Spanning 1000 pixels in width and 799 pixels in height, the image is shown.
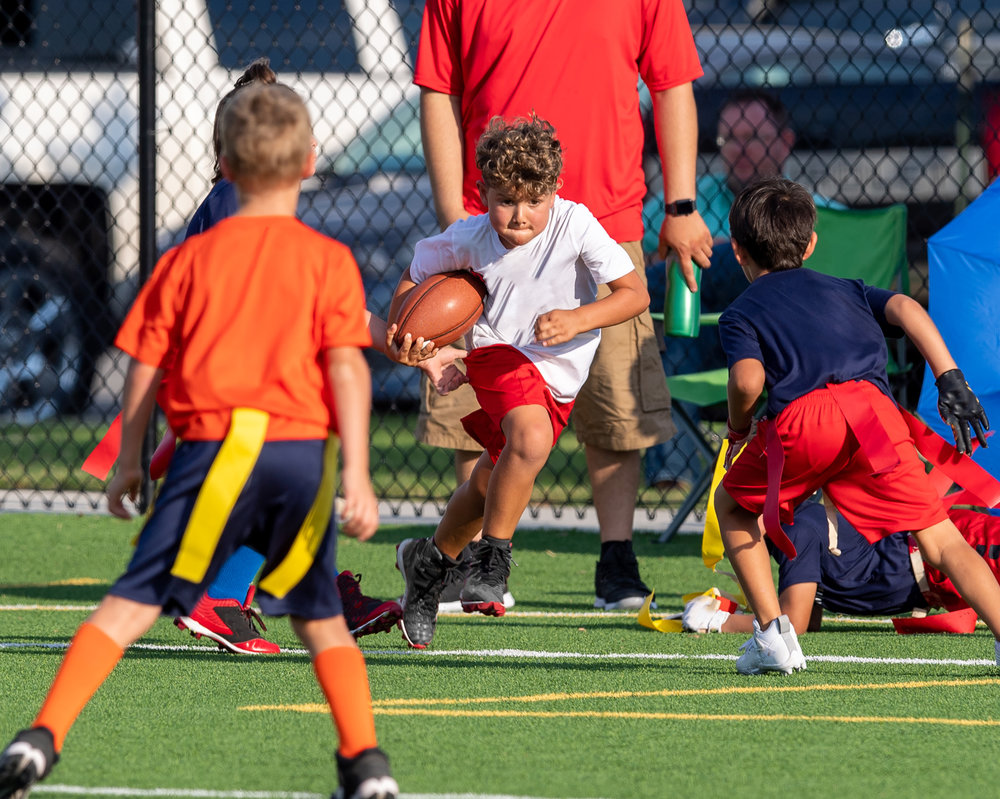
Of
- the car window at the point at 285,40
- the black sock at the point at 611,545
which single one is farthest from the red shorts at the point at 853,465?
the car window at the point at 285,40

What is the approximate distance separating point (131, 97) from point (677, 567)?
5855 mm

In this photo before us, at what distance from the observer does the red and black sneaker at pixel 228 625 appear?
4.62 m

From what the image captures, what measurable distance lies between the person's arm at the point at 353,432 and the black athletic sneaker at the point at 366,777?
376mm

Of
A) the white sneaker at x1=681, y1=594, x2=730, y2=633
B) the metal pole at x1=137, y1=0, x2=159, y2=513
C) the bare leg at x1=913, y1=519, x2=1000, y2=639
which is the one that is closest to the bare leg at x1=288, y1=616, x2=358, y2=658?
the bare leg at x1=913, y1=519, x2=1000, y2=639

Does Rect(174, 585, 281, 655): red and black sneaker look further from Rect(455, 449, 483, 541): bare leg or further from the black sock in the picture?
the black sock

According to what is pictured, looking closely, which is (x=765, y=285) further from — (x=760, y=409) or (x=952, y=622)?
(x=760, y=409)

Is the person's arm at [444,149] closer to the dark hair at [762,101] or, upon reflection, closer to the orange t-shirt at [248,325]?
the orange t-shirt at [248,325]

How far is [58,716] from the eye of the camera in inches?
112

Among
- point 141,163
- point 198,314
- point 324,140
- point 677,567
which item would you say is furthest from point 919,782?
point 324,140

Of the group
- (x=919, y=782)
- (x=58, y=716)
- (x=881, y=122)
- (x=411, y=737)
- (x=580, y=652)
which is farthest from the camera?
(x=881, y=122)

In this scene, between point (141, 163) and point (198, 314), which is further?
point (141, 163)

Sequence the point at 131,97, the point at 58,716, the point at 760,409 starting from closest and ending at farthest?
1. the point at 58,716
2. the point at 760,409
3. the point at 131,97

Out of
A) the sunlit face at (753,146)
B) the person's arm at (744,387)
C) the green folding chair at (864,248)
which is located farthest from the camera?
the sunlit face at (753,146)

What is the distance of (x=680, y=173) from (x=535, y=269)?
1171 millimetres
